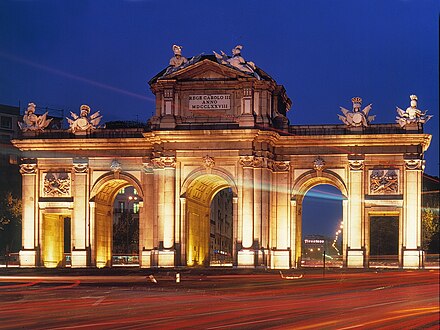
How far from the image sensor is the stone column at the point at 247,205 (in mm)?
63375

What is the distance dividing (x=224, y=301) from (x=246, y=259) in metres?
24.4

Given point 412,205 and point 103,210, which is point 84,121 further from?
point 412,205

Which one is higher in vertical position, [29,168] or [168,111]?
[168,111]

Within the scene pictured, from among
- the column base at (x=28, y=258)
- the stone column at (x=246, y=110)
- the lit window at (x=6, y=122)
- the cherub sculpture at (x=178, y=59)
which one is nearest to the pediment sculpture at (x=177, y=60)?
the cherub sculpture at (x=178, y=59)

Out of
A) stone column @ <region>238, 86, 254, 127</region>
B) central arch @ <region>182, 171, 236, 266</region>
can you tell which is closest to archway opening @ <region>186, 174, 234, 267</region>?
central arch @ <region>182, 171, 236, 266</region>

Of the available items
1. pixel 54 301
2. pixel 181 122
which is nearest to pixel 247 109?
pixel 181 122

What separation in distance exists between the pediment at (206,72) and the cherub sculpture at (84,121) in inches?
290

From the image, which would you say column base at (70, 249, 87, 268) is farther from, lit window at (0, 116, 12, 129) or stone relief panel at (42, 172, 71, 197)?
lit window at (0, 116, 12, 129)

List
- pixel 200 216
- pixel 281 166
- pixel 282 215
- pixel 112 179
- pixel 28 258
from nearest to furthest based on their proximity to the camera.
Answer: pixel 282 215 < pixel 281 166 < pixel 28 258 < pixel 112 179 < pixel 200 216

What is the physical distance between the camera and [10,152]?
103 metres

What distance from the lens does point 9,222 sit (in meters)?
92.5

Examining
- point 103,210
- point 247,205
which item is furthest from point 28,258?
point 247,205

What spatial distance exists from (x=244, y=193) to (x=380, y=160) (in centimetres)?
1025

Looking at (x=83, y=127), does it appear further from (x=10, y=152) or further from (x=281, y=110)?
(x=10, y=152)
